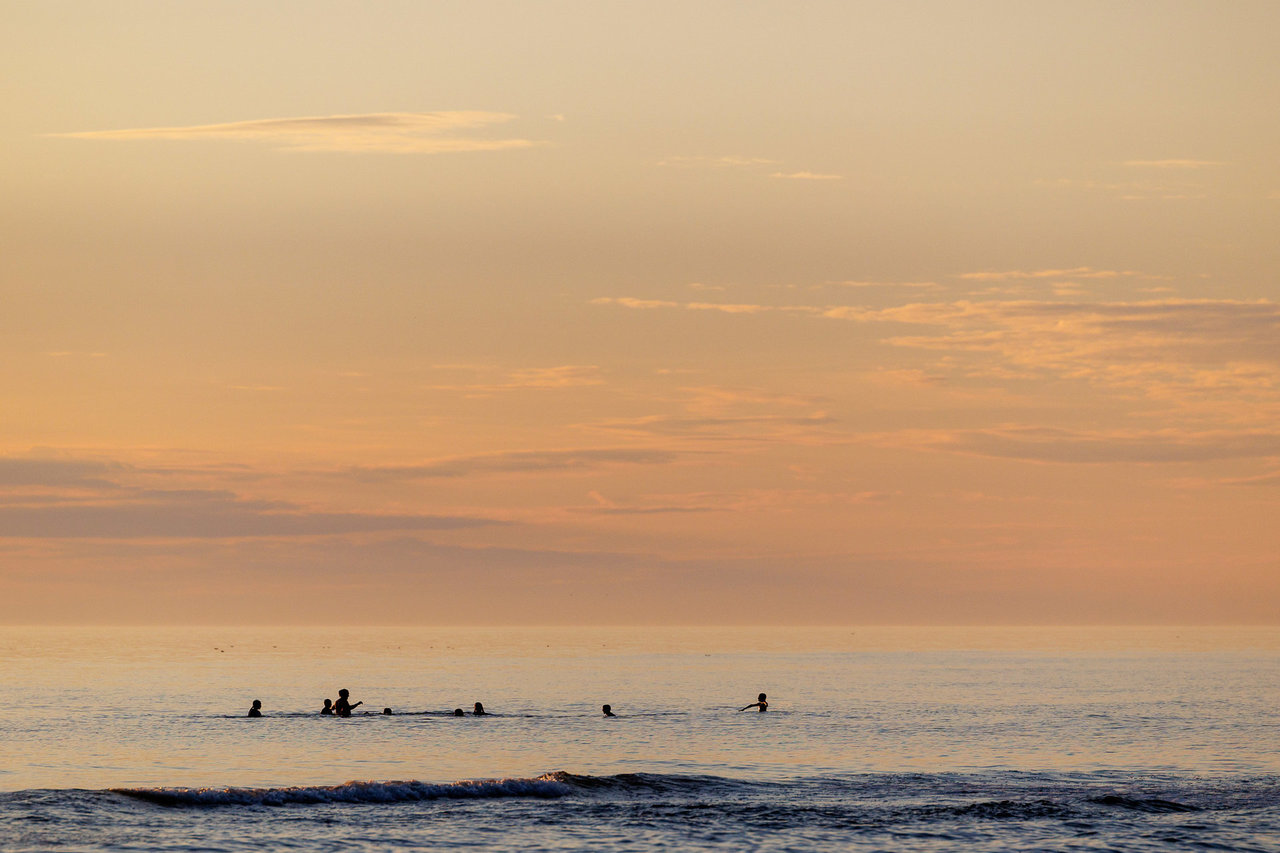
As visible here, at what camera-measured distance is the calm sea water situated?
38281mm

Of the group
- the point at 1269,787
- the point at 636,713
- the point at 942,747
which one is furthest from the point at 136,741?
the point at 1269,787

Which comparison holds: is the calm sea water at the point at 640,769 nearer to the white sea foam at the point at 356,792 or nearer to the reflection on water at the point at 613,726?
the white sea foam at the point at 356,792

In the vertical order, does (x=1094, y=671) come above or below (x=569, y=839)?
above

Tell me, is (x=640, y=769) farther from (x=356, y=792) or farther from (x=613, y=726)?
(x=613, y=726)

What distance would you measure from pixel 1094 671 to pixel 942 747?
96.1m

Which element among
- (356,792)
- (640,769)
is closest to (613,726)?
(640,769)

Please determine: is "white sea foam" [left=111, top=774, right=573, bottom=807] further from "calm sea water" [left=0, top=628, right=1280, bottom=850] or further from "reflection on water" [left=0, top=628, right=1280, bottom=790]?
"reflection on water" [left=0, top=628, right=1280, bottom=790]

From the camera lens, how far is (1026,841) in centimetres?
3803

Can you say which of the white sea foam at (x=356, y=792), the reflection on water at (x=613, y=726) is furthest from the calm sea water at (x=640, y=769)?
the reflection on water at (x=613, y=726)

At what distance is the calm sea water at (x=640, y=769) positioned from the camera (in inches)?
1507

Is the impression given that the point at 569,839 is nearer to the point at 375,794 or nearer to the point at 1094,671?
the point at 375,794

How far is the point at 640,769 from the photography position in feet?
174

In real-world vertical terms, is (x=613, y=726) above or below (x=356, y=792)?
above

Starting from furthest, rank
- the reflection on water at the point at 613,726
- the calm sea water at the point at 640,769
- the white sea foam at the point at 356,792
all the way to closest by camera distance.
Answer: the reflection on water at the point at 613,726 → the white sea foam at the point at 356,792 → the calm sea water at the point at 640,769
